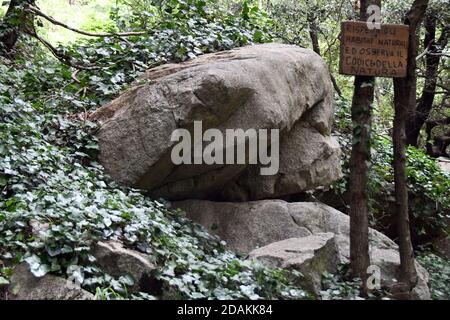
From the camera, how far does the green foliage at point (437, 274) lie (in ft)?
18.9

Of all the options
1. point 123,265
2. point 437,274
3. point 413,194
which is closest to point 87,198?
point 123,265

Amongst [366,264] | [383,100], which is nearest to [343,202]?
[366,264]

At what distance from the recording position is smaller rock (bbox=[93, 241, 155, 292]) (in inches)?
167

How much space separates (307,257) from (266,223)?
143 cm

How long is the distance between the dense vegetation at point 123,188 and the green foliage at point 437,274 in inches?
0.8

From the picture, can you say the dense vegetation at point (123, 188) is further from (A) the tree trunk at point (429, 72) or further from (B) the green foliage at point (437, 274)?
(A) the tree trunk at point (429, 72)

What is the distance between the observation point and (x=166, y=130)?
601 centimetres

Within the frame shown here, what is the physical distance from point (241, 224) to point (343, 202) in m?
2.18

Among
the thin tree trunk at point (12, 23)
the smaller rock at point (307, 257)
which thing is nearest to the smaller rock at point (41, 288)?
the smaller rock at point (307, 257)

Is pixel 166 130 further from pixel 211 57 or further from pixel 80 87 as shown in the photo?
pixel 80 87

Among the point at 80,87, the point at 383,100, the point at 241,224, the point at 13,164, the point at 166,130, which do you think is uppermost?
the point at 383,100

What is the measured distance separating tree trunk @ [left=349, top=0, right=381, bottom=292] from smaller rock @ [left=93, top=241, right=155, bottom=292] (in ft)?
6.72

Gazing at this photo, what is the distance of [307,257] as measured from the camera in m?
5.05

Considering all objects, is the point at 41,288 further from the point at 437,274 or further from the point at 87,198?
the point at 437,274
